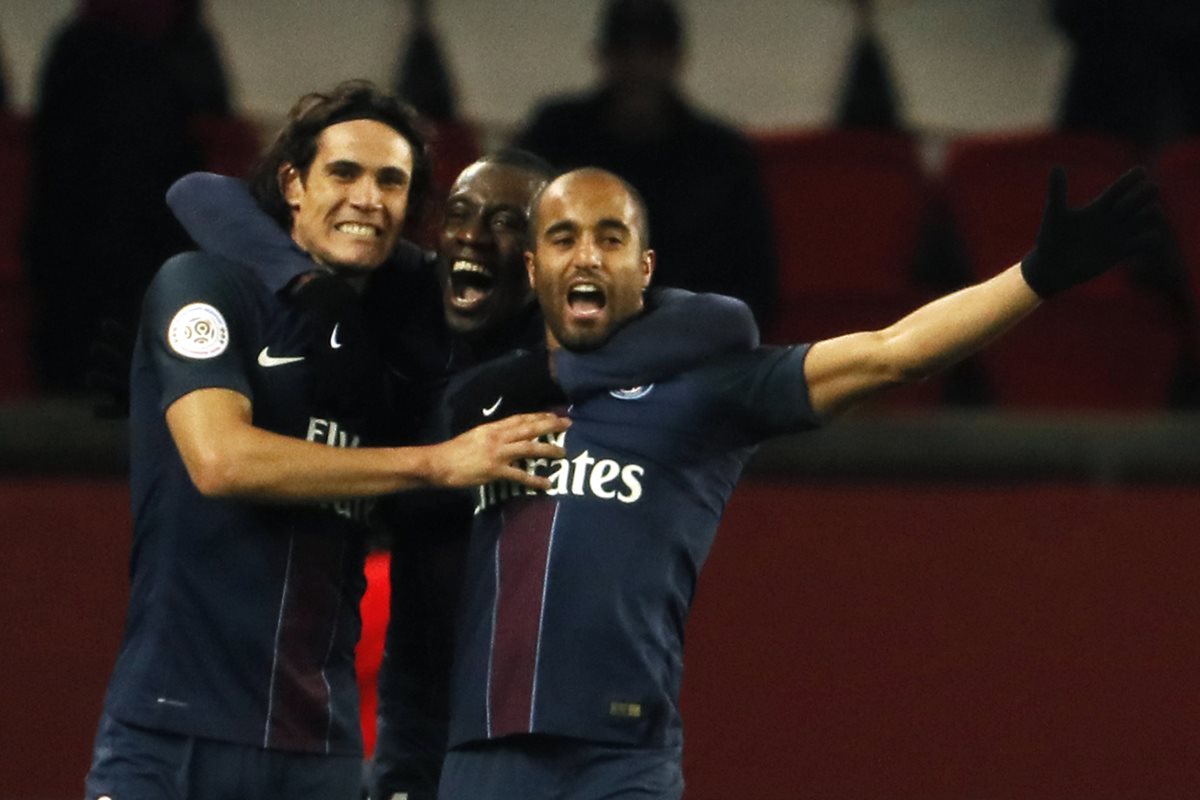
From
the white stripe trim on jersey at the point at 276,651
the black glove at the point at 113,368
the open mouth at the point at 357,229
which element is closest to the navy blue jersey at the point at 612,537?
the white stripe trim on jersey at the point at 276,651

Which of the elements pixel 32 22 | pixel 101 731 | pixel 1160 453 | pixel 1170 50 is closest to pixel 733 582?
pixel 1160 453

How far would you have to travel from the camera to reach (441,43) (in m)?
6.70

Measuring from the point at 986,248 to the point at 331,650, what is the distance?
2.82 m

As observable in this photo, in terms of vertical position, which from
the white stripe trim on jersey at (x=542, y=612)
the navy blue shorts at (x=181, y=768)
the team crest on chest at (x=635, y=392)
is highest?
the team crest on chest at (x=635, y=392)

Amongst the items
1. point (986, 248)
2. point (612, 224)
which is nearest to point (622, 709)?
point (612, 224)

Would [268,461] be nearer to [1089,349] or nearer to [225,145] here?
[225,145]

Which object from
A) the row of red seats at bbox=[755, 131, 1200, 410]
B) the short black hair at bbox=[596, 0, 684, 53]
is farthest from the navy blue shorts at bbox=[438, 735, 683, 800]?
the short black hair at bbox=[596, 0, 684, 53]

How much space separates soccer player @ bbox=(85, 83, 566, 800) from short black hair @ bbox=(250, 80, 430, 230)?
0.14 metres

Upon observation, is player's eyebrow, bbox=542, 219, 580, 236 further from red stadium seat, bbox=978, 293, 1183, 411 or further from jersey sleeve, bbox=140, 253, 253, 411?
red stadium seat, bbox=978, 293, 1183, 411

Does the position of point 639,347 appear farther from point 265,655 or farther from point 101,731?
point 101,731

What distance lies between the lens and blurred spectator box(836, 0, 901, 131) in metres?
6.00

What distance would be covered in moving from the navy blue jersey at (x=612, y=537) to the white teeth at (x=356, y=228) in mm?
372

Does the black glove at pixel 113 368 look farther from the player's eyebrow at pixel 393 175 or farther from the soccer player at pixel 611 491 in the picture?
the soccer player at pixel 611 491

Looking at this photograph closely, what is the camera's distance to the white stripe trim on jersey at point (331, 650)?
342 cm
